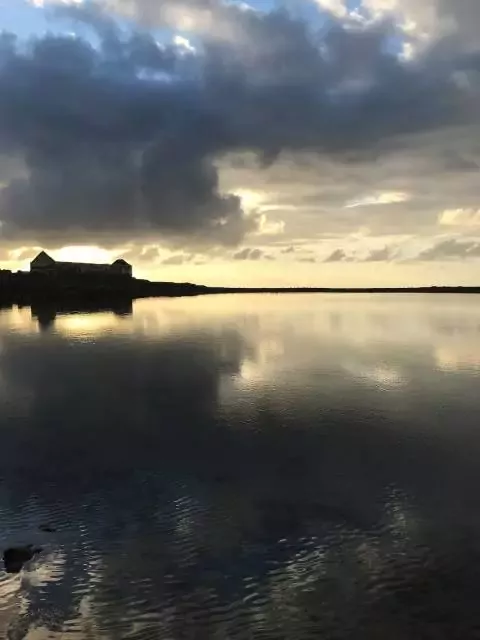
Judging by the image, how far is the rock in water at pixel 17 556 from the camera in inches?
540

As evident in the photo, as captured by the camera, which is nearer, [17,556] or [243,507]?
[17,556]

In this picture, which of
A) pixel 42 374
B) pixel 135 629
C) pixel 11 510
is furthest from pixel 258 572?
pixel 42 374

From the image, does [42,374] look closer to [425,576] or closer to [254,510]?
[254,510]

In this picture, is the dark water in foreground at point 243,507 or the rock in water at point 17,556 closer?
the dark water in foreground at point 243,507

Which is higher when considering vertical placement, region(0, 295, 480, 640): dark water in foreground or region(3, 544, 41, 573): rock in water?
region(3, 544, 41, 573): rock in water

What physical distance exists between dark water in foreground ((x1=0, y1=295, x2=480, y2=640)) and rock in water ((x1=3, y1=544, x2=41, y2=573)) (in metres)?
0.28

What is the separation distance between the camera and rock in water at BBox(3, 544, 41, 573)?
1371 centimetres

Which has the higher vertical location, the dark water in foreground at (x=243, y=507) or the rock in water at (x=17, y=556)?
the rock in water at (x=17, y=556)

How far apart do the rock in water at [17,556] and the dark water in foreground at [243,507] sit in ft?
0.92

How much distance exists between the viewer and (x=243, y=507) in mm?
17641

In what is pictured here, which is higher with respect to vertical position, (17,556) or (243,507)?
(17,556)

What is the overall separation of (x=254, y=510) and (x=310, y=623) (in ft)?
18.8

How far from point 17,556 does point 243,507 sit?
19.8 ft

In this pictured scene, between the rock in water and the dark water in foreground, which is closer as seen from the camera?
the dark water in foreground
